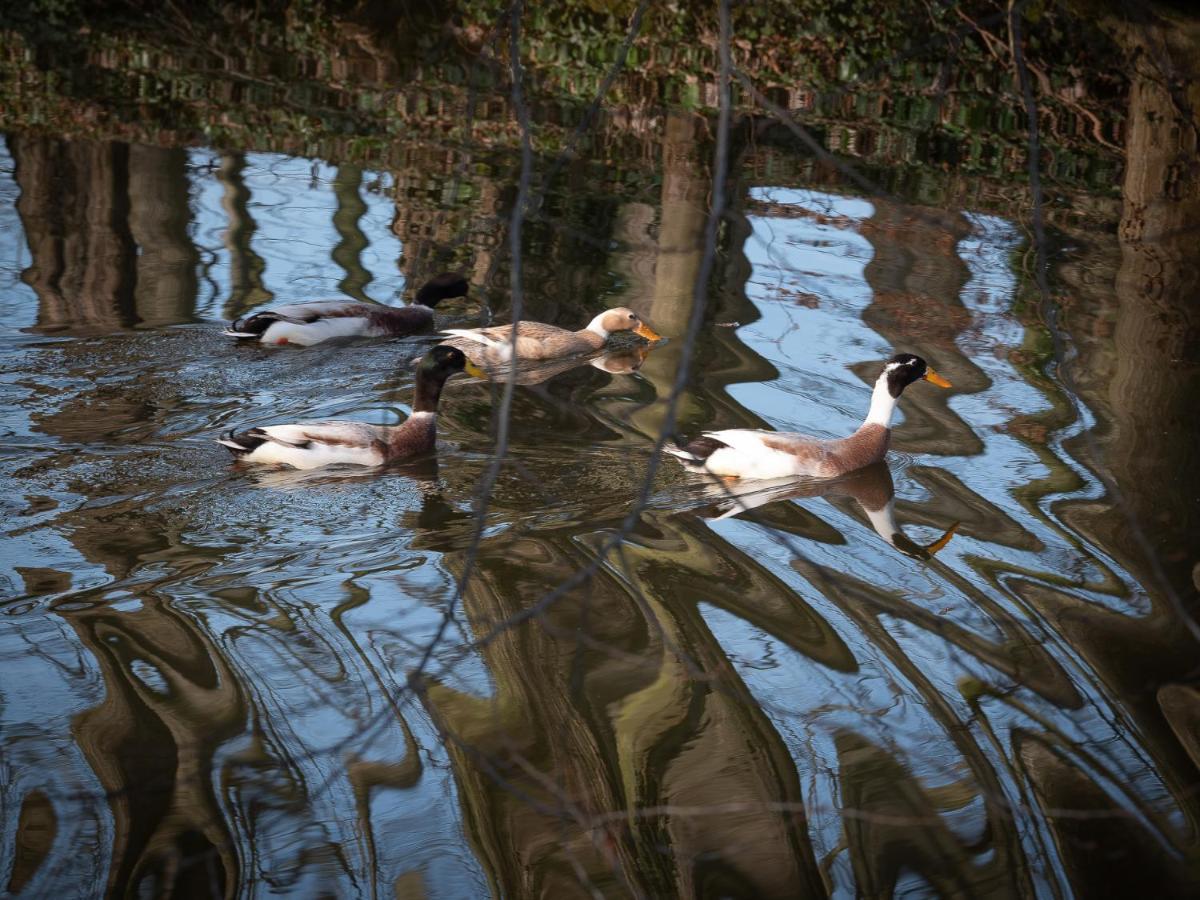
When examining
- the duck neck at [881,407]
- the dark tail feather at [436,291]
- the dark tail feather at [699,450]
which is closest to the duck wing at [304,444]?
the dark tail feather at [699,450]

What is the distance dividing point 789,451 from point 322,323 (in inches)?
128

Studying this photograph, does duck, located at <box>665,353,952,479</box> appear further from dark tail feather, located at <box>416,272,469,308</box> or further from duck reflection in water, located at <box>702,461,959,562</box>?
dark tail feather, located at <box>416,272,469,308</box>

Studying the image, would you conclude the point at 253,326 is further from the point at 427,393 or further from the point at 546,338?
the point at 546,338

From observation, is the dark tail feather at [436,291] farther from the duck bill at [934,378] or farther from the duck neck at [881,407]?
the duck bill at [934,378]

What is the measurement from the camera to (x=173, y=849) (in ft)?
13.4

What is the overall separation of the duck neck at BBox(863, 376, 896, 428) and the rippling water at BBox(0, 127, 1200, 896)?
306 millimetres

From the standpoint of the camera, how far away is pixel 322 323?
920 cm

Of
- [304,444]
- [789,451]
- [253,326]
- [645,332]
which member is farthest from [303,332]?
[789,451]

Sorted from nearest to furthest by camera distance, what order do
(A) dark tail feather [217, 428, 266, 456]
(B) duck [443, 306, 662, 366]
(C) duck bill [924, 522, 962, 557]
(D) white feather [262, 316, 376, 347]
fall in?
(C) duck bill [924, 522, 962, 557] < (A) dark tail feather [217, 428, 266, 456] < (D) white feather [262, 316, 376, 347] < (B) duck [443, 306, 662, 366]

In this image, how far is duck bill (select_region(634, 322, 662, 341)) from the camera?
1017 centimetres

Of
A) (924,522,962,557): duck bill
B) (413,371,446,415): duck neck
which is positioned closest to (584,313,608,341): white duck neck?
(413,371,446,415): duck neck

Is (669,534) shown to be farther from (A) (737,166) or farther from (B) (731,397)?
(A) (737,166)

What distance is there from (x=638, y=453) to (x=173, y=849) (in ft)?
13.8

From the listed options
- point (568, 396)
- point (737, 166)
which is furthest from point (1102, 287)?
point (568, 396)
